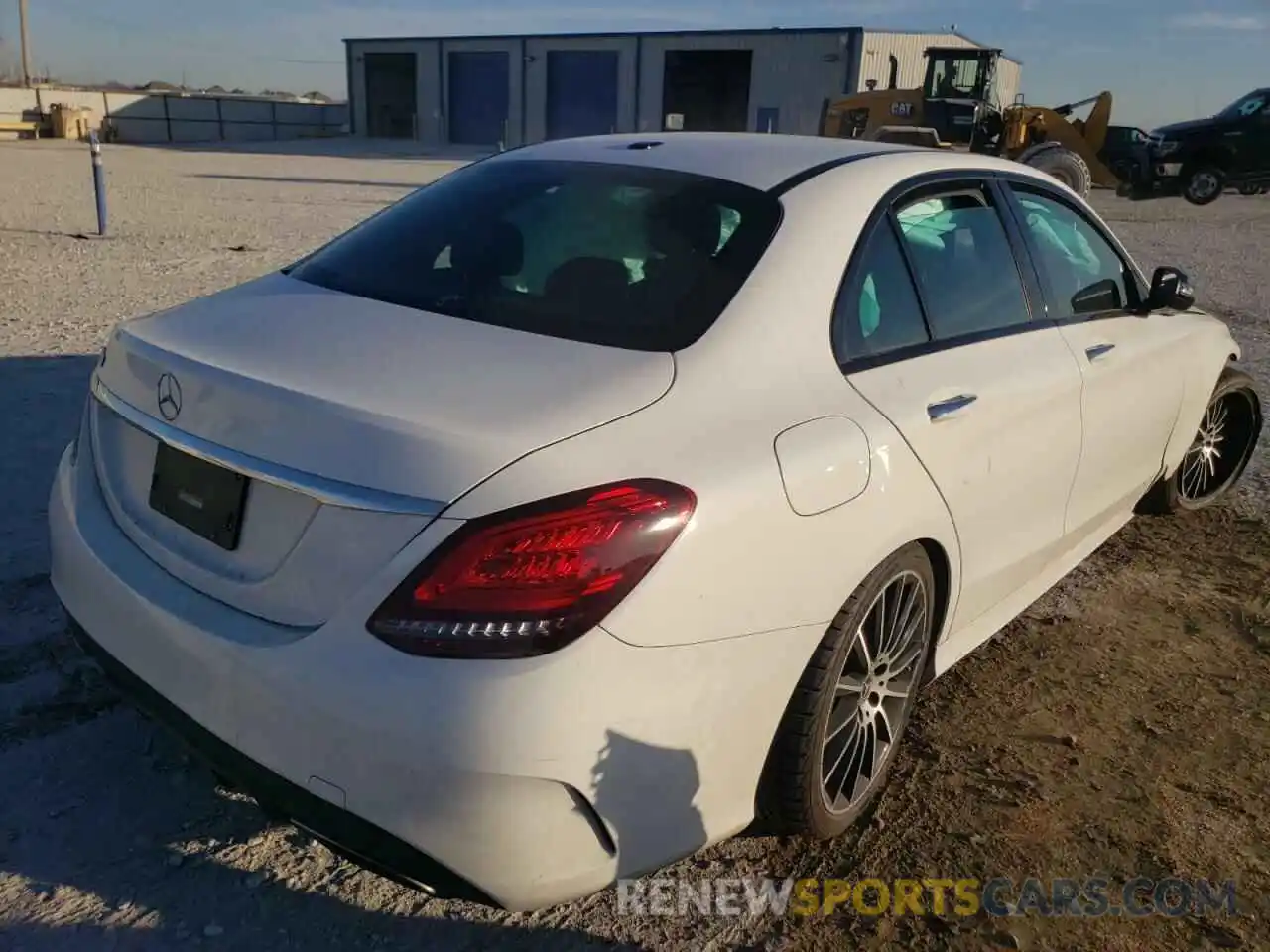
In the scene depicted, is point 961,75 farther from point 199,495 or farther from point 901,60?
point 199,495

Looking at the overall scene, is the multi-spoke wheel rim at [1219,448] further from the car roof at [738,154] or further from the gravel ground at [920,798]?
the car roof at [738,154]

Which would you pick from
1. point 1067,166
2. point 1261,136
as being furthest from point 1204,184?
point 1067,166

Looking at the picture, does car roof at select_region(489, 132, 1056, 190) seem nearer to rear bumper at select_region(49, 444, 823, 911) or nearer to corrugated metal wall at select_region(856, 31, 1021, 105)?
rear bumper at select_region(49, 444, 823, 911)

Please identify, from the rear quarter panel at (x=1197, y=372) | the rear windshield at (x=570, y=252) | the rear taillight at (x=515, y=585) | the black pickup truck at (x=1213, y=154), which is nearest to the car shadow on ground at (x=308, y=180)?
the black pickup truck at (x=1213, y=154)

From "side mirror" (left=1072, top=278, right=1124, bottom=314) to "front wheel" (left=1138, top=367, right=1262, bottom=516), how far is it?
1116mm

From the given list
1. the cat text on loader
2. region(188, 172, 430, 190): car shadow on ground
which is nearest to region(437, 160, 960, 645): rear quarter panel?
the cat text on loader

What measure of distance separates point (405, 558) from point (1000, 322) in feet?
6.67

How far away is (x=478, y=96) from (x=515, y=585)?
50027 mm

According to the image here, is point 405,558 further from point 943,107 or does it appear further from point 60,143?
point 60,143

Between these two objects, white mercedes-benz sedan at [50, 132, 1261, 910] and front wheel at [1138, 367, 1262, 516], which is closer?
white mercedes-benz sedan at [50, 132, 1261, 910]

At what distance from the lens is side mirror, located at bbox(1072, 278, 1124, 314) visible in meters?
3.52

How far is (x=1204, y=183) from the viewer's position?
70.9 feet

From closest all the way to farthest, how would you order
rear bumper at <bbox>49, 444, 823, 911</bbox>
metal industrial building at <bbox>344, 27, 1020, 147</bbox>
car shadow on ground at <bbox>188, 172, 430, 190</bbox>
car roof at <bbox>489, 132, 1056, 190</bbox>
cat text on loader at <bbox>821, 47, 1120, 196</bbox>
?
1. rear bumper at <bbox>49, 444, 823, 911</bbox>
2. car roof at <bbox>489, 132, 1056, 190</bbox>
3. cat text on loader at <bbox>821, 47, 1120, 196</bbox>
4. car shadow on ground at <bbox>188, 172, 430, 190</bbox>
5. metal industrial building at <bbox>344, 27, 1020, 147</bbox>

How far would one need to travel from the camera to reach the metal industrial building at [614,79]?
125 feet
